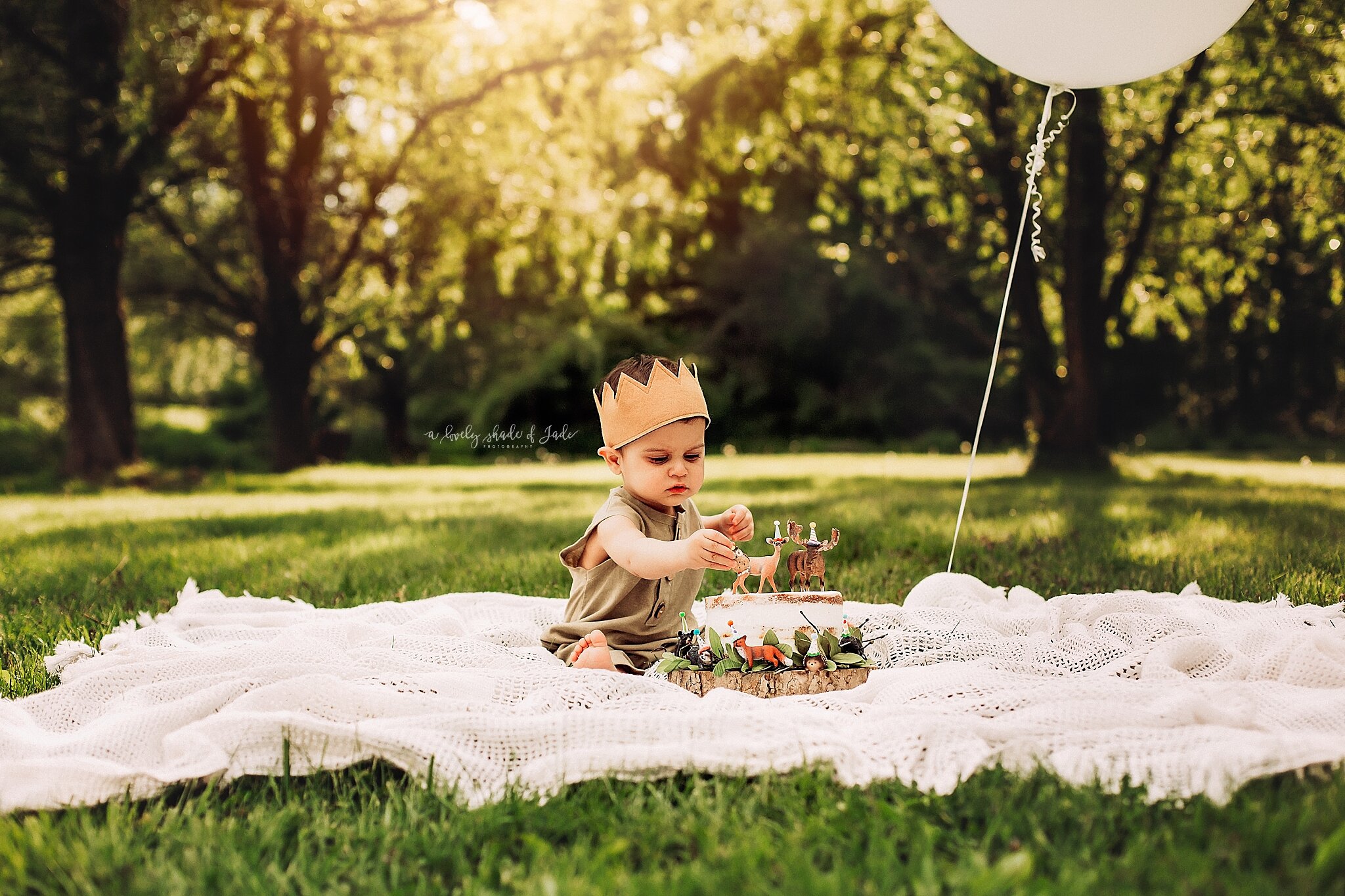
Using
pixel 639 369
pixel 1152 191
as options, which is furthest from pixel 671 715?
pixel 1152 191

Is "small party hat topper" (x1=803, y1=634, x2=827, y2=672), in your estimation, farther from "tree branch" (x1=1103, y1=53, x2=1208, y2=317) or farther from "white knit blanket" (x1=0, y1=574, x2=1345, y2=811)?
"tree branch" (x1=1103, y1=53, x2=1208, y2=317)

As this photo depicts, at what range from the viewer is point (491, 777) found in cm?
199

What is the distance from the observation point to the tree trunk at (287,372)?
14.2 meters

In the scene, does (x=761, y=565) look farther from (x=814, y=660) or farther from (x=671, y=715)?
(x=671, y=715)

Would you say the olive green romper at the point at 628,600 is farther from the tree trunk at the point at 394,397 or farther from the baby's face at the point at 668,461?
the tree trunk at the point at 394,397

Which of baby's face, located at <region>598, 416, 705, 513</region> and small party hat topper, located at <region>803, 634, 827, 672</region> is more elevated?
baby's face, located at <region>598, 416, 705, 513</region>

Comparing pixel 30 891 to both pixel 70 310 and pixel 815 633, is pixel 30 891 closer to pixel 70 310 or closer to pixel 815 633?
pixel 815 633

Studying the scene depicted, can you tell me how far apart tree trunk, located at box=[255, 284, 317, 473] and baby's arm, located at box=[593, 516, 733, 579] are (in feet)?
41.3

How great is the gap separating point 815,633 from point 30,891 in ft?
5.79

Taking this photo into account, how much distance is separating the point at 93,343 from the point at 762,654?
37.1 ft

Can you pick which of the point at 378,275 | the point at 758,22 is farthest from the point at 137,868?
the point at 378,275

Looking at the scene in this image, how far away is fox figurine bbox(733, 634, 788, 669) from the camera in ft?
8.55

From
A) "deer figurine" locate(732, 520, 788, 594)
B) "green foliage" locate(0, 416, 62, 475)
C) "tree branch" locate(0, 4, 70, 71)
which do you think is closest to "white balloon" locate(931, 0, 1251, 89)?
"deer figurine" locate(732, 520, 788, 594)

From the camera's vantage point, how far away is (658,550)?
8.60 feet
